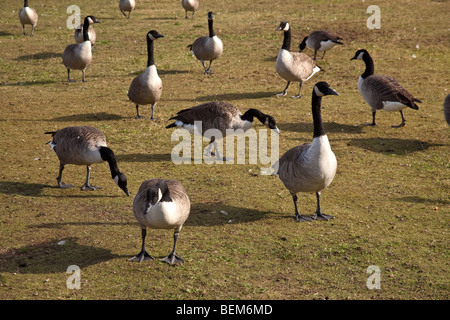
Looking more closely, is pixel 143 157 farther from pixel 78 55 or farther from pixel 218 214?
pixel 78 55

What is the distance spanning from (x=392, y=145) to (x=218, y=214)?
618cm

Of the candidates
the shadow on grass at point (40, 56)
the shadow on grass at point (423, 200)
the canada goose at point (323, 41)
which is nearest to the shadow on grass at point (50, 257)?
the shadow on grass at point (423, 200)

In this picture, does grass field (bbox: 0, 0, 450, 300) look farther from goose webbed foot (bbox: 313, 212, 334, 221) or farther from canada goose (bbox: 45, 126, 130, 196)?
canada goose (bbox: 45, 126, 130, 196)

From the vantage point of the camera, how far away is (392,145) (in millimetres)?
14438

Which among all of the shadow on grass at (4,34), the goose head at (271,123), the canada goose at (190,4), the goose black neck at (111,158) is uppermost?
the canada goose at (190,4)

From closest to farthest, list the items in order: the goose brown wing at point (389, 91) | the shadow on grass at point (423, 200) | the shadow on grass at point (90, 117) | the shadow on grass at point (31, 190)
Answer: the shadow on grass at point (423, 200) < the shadow on grass at point (31, 190) < the goose brown wing at point (389, 91) < the shadow on grass at point (90, 117)

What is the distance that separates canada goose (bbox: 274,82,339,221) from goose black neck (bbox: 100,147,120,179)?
3349 mm

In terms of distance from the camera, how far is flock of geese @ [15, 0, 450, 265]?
27.7 feet

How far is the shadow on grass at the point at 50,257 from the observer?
8.52 meters

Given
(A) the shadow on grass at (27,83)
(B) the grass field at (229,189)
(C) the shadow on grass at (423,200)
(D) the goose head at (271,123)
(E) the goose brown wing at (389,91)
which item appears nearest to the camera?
(B) the grass field at (229,189)

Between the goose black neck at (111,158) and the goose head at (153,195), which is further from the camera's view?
the goose black neck at (111,158)

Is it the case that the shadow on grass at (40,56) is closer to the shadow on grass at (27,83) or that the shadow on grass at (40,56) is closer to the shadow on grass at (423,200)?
the shadow on grass at (27,83)

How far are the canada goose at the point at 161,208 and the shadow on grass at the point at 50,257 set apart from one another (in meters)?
0.74

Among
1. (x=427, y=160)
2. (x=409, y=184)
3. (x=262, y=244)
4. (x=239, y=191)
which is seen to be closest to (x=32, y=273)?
(x=262, y=244)
